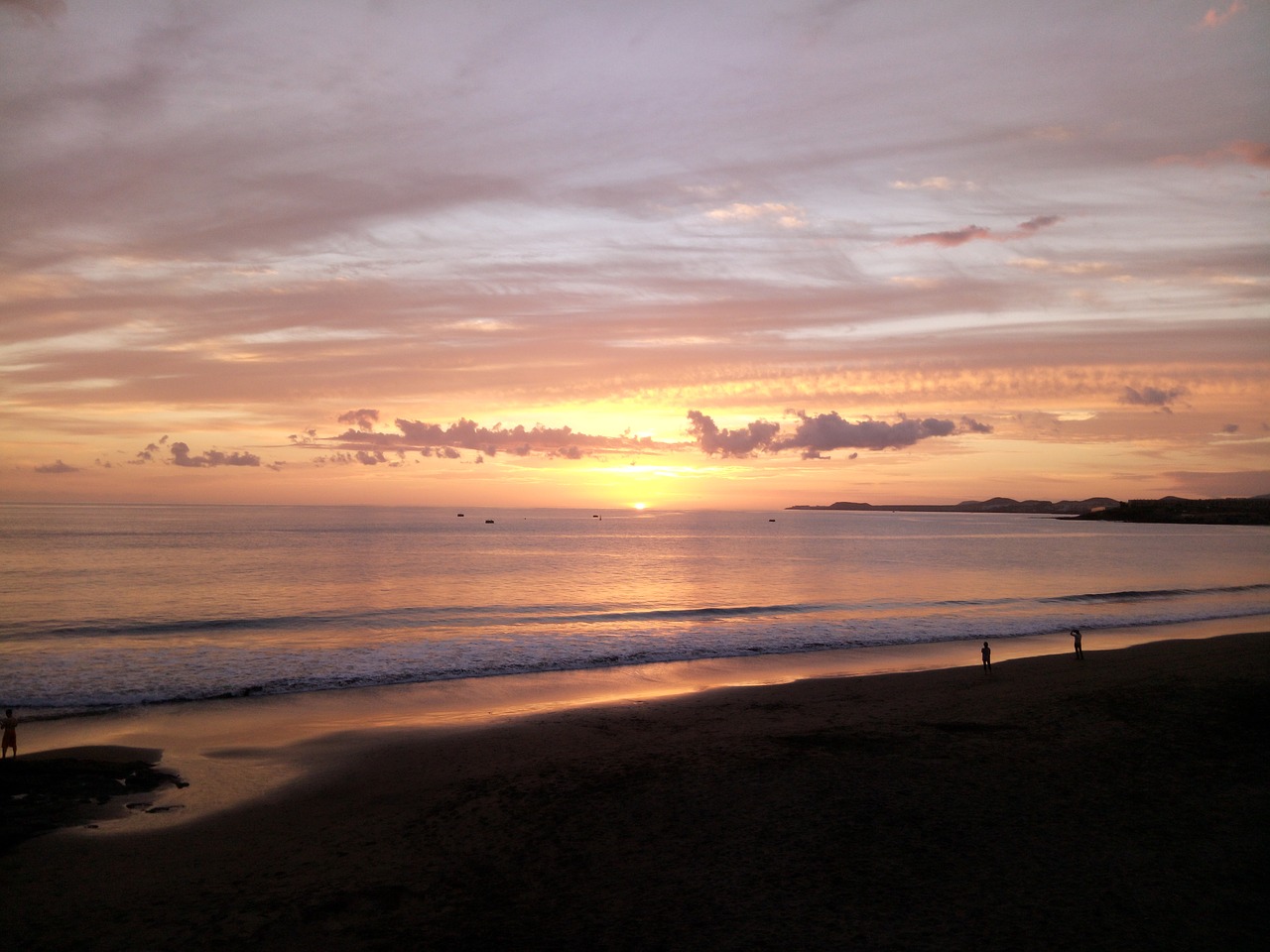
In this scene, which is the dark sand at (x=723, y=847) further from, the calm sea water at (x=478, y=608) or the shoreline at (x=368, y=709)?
the calm sea water at (x=478, y=608)

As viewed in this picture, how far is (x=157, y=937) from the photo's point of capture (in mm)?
8539

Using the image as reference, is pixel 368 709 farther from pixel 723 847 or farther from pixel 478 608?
pixel 478 608

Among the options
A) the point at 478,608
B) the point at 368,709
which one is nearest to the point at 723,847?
the point at 368,709

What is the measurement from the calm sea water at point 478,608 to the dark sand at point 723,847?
11054 mm

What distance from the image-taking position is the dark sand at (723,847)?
8438mm

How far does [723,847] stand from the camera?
34.3ft

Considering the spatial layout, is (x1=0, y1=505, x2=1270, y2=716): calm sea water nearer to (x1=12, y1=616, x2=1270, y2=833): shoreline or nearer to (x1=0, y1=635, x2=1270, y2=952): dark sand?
(x1=12, y1=616, x2=1270, y2=833): shoreline

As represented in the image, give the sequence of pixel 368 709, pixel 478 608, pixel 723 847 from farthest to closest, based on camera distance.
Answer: pixel 478 608 < pixel 368 709 < pixel 723 847

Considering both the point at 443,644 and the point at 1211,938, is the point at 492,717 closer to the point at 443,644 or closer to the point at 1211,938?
the point at 443,644

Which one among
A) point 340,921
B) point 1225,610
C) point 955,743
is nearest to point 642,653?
point 955,743

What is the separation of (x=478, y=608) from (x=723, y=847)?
106 feet

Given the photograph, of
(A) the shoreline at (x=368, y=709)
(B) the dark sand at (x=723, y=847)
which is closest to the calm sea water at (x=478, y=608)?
(A) the shoreline at (x=368, y=709)

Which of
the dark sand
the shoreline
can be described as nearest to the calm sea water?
the shoreline

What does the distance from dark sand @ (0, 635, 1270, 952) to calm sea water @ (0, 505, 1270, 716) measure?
435 inches
